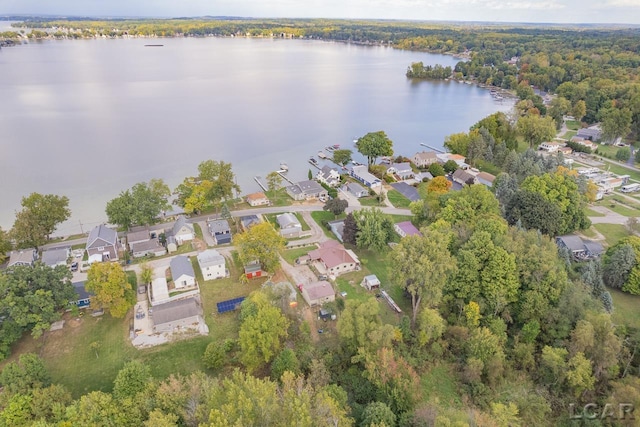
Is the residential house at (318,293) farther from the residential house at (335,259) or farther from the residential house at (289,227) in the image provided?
the residential house at (289,227)

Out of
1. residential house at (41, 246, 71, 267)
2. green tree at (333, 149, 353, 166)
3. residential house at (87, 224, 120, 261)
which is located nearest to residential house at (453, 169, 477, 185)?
green tree at (333, 149, 353, 166)

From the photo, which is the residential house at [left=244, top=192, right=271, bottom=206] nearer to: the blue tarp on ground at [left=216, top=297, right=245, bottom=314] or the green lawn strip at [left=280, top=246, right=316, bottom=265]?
the green lawn strip at [left=280, top=246, right=316, bottom=265]

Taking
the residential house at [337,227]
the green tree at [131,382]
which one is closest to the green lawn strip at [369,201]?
the residential house at [337,227]

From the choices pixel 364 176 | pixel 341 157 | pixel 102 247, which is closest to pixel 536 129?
pixel 364 176

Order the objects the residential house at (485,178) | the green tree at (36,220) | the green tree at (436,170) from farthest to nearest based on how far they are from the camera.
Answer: the green tree at (436,170)
the residential house at (485,178)
the green tree at (36,220)

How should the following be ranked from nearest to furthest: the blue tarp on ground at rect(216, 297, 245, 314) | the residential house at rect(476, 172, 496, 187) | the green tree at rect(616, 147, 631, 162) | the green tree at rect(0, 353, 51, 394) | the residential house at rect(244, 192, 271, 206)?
the green tree at rect(0, 353, 51, 394) → the blue tarp on ground at rect(216, 297, 245, 314) → the residential house at rect(244, 192, 271, 206) → the residential house at rect(476, 172, 496, 187) → the green tree at rect(616, 147, 631, 162)

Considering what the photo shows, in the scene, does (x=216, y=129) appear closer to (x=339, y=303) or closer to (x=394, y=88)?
→ (x=339, y=303)
